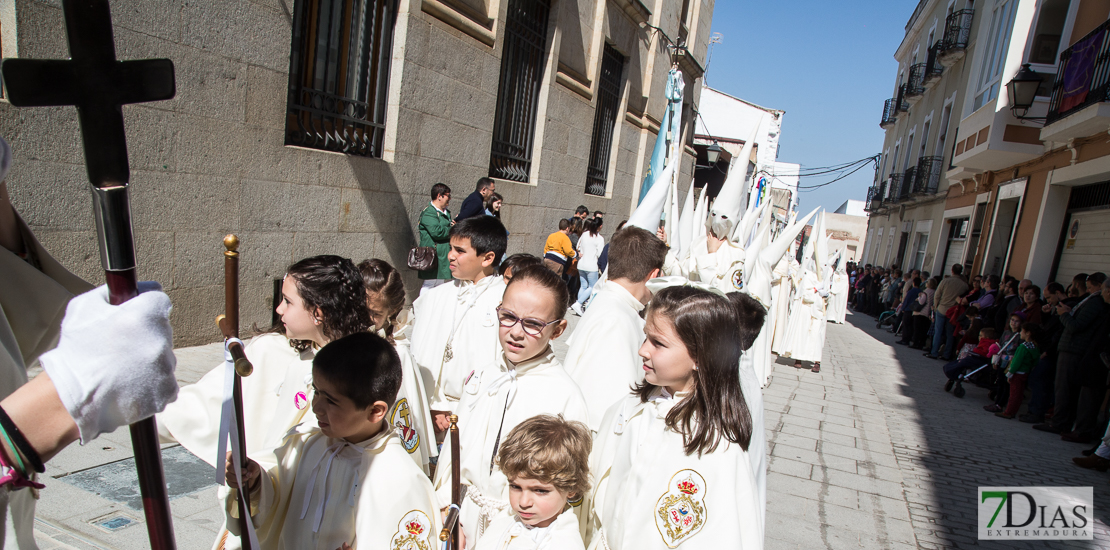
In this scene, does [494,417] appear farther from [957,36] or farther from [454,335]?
[957,36]

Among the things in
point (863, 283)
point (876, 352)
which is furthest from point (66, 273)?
point (863, 283)

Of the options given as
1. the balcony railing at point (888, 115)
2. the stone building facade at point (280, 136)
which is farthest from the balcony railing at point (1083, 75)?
the balcony railing at point (888, 115)

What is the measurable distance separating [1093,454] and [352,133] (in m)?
8.56

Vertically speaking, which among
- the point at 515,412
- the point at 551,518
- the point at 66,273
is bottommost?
the point at 551,518

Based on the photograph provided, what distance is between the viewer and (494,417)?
230 centimetres

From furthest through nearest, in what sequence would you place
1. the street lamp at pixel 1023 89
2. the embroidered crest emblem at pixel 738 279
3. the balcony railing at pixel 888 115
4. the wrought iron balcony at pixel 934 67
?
the balcony railing at pixel 888 115
the wrought iron balcony at pixel 934 67
the street lamp at pixel 1023 89
the embroidered crest emblem at pixel 738 279

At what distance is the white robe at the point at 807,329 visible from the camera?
10.4 meters

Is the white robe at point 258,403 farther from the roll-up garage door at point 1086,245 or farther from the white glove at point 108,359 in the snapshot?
the roll-up garage door at point 1086,245

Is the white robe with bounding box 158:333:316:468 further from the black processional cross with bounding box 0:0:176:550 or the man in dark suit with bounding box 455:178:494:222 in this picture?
the man in dark suit with bounding box 455:178:494:222

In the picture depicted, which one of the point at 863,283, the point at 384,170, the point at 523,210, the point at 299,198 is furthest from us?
the point at 863,283

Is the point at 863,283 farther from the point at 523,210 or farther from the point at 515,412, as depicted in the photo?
the point at 515,412

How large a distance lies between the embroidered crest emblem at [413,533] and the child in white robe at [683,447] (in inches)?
23.3

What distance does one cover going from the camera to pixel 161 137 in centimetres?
488

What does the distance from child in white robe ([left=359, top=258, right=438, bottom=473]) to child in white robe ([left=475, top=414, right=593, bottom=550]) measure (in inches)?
16.0
